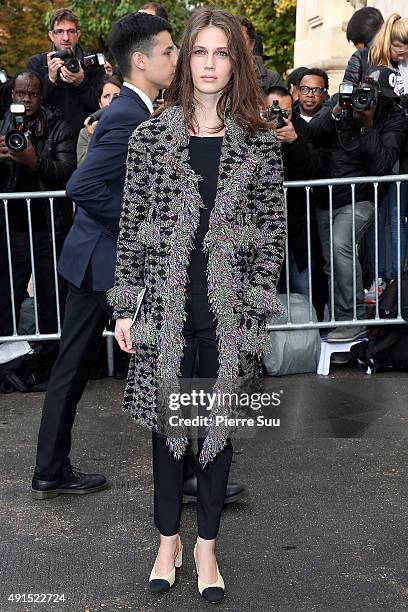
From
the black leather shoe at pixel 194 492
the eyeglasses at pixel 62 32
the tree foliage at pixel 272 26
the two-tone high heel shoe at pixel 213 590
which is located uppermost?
the tree foliage at pixel 272 26

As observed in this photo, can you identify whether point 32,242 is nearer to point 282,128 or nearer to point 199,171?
point 282,128

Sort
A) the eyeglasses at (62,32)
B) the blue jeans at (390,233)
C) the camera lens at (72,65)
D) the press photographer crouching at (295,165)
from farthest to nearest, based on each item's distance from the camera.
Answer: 1. the eyeglasses at (62,32)
2. the camera lens at (72,65)
3. the blue jeans at (390,233)
4. the press photographer crouching at (295,165)

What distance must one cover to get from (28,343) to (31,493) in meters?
2.41

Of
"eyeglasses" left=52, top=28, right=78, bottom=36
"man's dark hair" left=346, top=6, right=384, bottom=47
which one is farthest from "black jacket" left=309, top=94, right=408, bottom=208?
"eyeglasses" left=52, top=28, right=78, bottom=36

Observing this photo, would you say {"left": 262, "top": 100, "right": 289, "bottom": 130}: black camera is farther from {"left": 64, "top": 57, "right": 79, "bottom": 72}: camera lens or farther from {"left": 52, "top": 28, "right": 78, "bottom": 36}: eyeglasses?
{"left": 52, "top": 28, "right": 78, "bottom": 36}: eyeglasses

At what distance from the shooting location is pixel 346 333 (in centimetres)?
719

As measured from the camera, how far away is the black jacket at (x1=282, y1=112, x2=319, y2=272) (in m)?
6.86

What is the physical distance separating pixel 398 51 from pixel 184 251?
4772 mm

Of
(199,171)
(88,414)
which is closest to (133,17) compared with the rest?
(199,171)

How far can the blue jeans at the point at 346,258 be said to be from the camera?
23.7ft

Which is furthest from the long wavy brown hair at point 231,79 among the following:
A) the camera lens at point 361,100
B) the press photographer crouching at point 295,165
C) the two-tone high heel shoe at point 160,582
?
the camera lens at point 361,100

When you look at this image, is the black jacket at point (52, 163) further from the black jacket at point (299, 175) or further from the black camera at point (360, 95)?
the black camera at point (360, 95)

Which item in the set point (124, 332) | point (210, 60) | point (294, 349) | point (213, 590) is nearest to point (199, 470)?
point (213, 590)

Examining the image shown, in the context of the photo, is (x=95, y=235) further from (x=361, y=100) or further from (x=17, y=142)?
(x=361, y=100)
